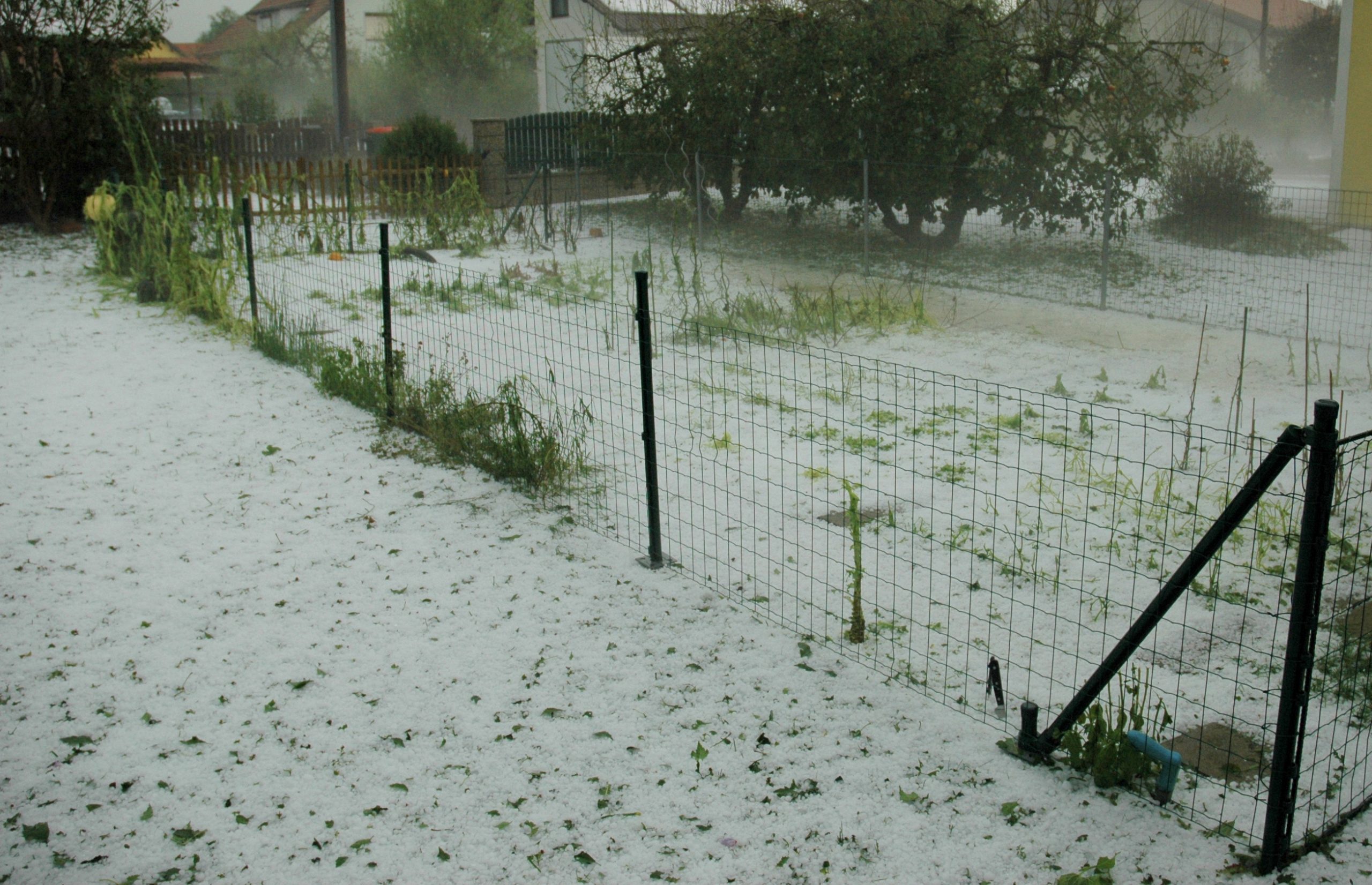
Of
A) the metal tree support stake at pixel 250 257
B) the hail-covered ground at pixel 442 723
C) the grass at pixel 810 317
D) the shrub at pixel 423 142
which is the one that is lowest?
the hail-covered ground at pixel 442 723

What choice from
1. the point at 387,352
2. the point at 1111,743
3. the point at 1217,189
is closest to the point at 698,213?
the point at 387,352

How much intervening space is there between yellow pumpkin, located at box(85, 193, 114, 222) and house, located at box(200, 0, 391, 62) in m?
34.6

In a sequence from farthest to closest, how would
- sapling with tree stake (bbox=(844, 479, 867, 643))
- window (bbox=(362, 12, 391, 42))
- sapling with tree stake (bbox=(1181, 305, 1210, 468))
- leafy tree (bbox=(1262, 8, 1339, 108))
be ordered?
window (bbox=(362, 12, 391, 42))
leafy tree (bbox=(1262, 8, 1339, 108))
sapling with tree stake (bbox=(1181, 305, 1210, 468))
sapling with tree stake (bbox=(844, 479, 867, 643))

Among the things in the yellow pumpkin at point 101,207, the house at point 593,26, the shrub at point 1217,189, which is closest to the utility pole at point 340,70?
the house at point 593,26

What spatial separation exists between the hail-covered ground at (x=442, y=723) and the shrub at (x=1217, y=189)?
449 inches

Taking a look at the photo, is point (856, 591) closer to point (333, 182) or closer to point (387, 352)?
point (387, 352)

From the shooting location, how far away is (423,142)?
699 inches

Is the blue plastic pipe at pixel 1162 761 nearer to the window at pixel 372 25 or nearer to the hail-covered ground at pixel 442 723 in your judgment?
the hail-covered ground at pixel 442 723

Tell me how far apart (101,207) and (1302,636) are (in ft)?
39.8

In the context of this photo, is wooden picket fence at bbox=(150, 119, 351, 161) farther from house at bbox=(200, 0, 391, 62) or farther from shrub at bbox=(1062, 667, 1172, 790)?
house at bbox=(200, 0, 391, 62)

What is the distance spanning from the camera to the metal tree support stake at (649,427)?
4570mm

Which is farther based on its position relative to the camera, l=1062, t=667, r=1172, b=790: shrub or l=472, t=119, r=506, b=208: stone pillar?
l=472, t=119, r=506, b=208: stone pillar

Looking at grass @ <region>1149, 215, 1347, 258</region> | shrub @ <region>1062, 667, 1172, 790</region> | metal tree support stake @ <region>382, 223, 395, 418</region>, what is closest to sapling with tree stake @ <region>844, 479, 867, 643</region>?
shrub @ <region>1062, 667, 1172, 790</region>

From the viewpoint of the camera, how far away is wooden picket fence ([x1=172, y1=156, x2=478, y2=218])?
1442cm
